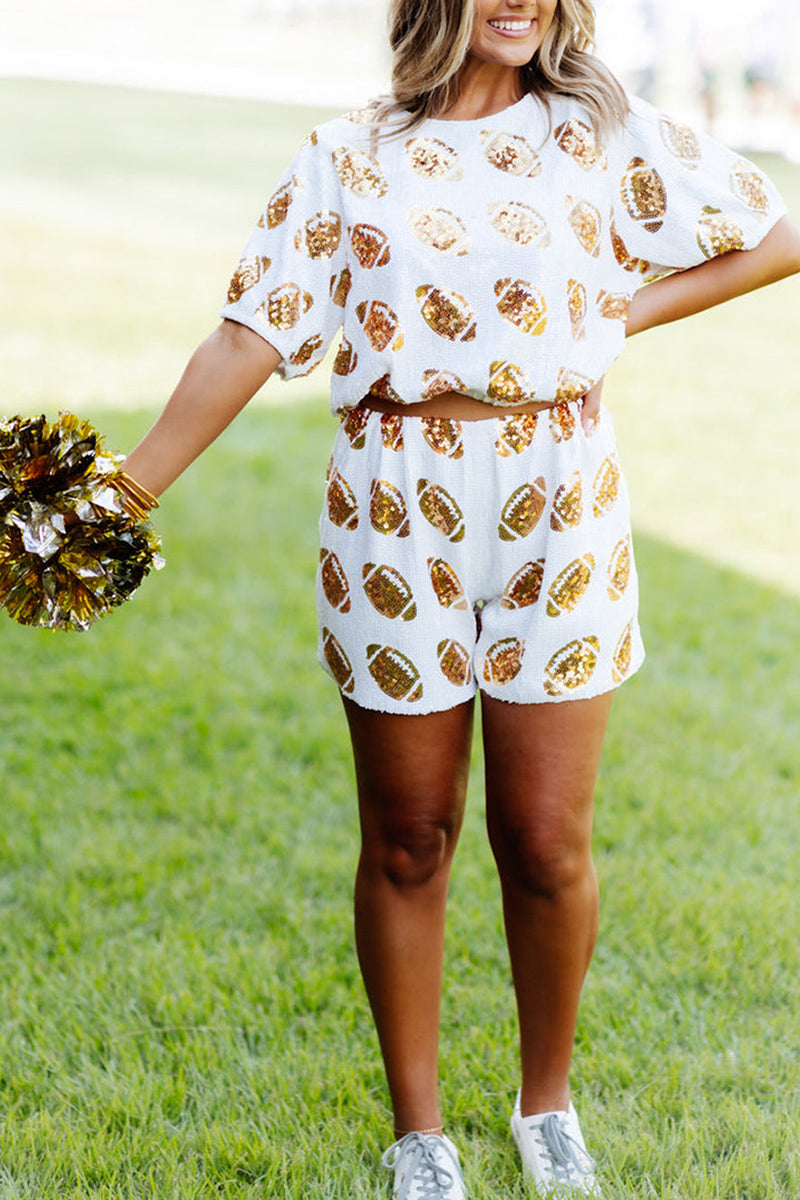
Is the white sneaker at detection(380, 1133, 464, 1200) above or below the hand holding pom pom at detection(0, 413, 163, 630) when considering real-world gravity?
below

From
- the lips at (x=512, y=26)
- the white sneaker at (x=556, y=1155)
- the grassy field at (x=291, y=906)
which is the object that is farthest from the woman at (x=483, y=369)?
the grassy field at (x=291, y=906)

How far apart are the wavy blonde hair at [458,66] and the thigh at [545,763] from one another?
840 mm

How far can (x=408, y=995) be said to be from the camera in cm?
226

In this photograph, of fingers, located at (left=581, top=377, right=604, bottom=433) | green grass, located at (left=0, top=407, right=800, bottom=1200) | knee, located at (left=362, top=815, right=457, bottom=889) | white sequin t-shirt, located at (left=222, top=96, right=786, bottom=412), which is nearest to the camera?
white sequin t-shirt, located at (left=222, top=96, right=786, bottom=412)

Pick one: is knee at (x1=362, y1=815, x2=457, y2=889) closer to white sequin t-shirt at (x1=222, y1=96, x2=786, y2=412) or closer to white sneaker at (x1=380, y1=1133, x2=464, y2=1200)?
white sneaker at (x1=380, y1=1133, x2=464, y2=1200)

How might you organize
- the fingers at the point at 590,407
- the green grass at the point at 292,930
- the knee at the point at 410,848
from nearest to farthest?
1. the fingers at the point at 590,407
2. the knee at the point at 410,848
3. the green grass at the point at 292,930

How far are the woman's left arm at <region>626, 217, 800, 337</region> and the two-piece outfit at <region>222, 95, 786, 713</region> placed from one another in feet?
0.10

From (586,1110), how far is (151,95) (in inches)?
833

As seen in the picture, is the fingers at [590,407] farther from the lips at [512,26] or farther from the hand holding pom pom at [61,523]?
the hand holding pom pom at [61,523]

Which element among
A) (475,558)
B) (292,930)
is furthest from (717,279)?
(292,930)

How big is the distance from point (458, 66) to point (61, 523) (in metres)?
0.84

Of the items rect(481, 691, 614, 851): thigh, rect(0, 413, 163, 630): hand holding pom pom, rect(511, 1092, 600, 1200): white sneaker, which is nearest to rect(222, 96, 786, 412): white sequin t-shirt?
rect(0, 413, 163, 630): hand holding pom pom

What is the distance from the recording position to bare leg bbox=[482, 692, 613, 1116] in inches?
82.0

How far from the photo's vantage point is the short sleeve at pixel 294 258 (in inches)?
76.5
